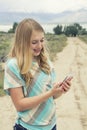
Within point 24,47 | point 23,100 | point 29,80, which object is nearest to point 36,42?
point 24,47

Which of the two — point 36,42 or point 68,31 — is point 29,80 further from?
point 68,31

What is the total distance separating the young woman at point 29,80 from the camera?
10.3 feet

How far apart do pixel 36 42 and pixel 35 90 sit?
0.34 metres

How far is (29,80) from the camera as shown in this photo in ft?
10.3

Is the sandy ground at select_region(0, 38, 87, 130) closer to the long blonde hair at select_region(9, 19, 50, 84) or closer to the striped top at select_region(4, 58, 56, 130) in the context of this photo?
the striped top at select_region(4, 58, 56, 130)

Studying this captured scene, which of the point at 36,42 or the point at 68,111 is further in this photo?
the point at 68,111

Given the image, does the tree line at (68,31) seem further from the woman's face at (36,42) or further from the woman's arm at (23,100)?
the woman's arm at (23,100)

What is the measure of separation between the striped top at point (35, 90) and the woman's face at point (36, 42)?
95 millimetres

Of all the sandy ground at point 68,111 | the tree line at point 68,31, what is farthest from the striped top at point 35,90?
the tree line at point 68,31

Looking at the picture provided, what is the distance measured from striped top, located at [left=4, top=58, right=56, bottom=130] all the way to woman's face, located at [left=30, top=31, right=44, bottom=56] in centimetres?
9

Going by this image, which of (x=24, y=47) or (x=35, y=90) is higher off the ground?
(x=24, y=47)

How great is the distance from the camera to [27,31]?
3.19 m

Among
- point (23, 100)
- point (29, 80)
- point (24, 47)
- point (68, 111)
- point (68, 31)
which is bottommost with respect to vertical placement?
point (68, 31)

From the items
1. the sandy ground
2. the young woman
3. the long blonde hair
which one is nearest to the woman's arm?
the young woman
